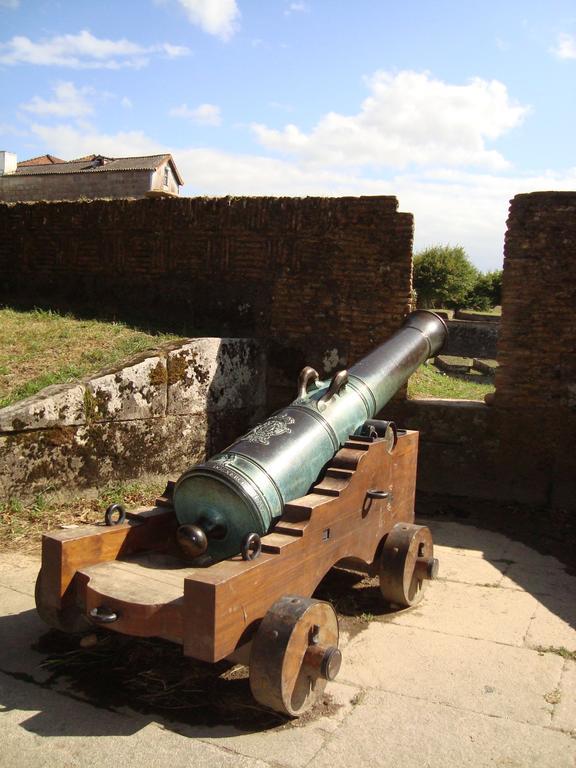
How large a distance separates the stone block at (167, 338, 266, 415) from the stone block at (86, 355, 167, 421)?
0.14 metres

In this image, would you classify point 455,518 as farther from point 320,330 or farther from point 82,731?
point 82,731

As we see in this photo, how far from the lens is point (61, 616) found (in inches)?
124

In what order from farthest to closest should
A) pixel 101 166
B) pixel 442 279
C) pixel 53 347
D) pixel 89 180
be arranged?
pixel 101 166, pixel 89 180, pixel 442 279, pixel 53 347

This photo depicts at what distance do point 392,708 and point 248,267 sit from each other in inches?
192

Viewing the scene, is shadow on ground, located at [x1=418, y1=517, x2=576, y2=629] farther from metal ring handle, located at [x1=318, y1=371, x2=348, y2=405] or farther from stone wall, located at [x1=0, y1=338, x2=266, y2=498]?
stone wall, located at [x1=0, y1=338, x2=266, y2=498]

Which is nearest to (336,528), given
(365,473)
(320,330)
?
(365,473)

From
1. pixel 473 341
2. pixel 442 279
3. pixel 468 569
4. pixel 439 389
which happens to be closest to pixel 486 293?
pixel 442 279

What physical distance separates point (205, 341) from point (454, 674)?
3670 millimetres

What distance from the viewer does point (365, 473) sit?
12.5ft

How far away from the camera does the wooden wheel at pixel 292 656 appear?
2660 mm

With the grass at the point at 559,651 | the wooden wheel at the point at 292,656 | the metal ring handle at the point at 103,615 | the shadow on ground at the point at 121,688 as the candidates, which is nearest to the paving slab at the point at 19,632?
the shadow on ground at the point at 121,688

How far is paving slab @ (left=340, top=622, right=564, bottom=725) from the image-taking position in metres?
3.09

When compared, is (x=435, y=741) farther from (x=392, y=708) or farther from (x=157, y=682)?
(x=157, y=682)

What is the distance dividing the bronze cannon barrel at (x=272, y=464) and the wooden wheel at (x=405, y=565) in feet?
2.15
